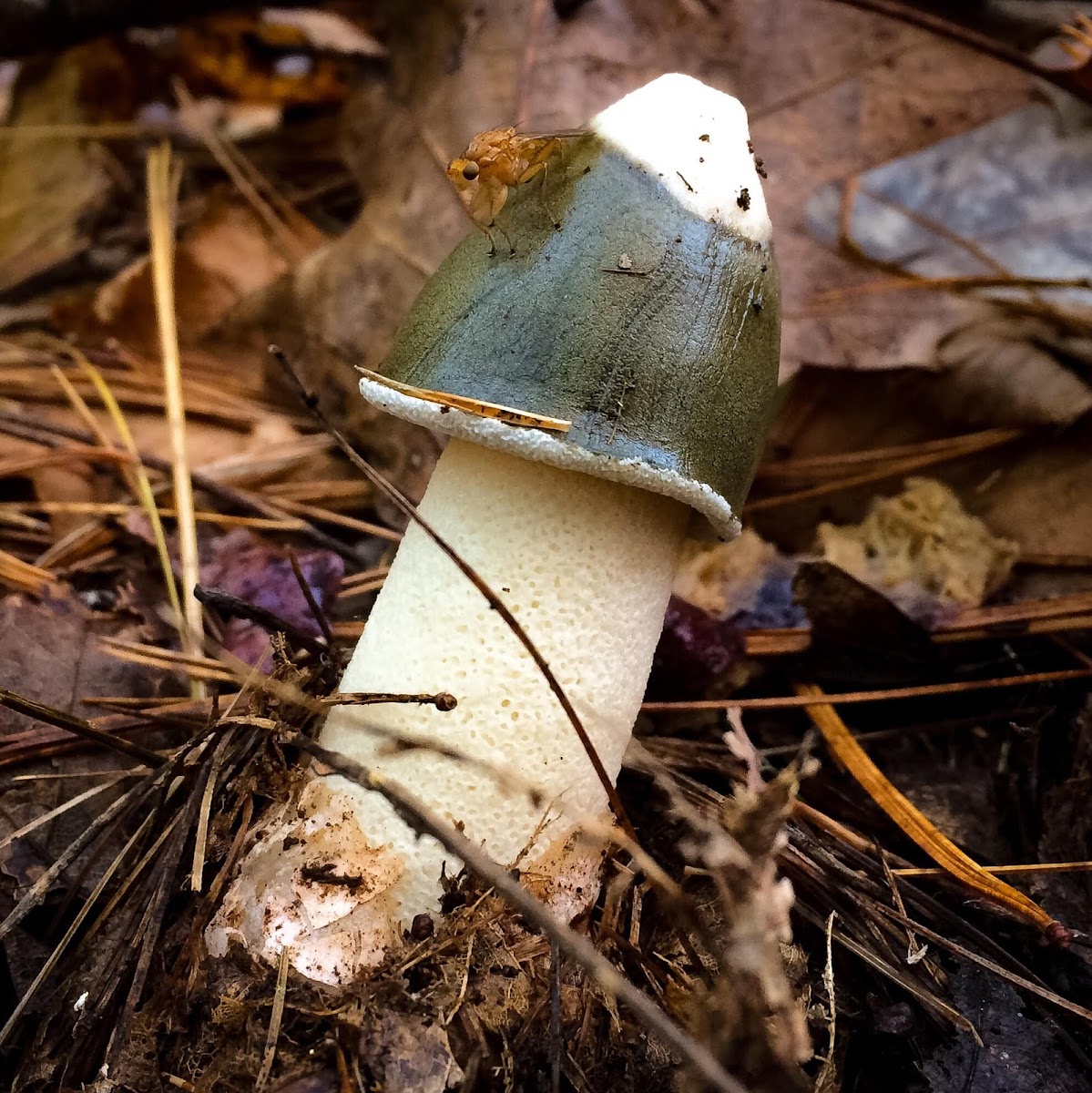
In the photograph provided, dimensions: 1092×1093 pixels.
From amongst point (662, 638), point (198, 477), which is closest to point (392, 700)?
point (662, 638)

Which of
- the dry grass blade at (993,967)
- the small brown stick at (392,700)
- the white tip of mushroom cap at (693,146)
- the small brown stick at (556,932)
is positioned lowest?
the dry grass blade at (993,967)

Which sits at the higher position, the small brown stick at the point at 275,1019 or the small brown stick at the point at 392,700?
the small brown stick at the point at 392,700

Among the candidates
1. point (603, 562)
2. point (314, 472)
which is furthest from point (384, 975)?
point (314, 472)

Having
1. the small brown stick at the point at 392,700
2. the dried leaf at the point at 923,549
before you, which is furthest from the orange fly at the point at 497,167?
the dried leaf at the point at 923,549

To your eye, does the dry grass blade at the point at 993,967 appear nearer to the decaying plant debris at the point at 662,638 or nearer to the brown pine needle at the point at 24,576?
the decaying plant debris at the point at 662,638

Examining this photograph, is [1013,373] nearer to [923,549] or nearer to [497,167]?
[923,549]

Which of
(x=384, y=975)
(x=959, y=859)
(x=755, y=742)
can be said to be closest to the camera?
(x=384, y=975)

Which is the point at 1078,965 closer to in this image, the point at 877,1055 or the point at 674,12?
the point at 877,1055
